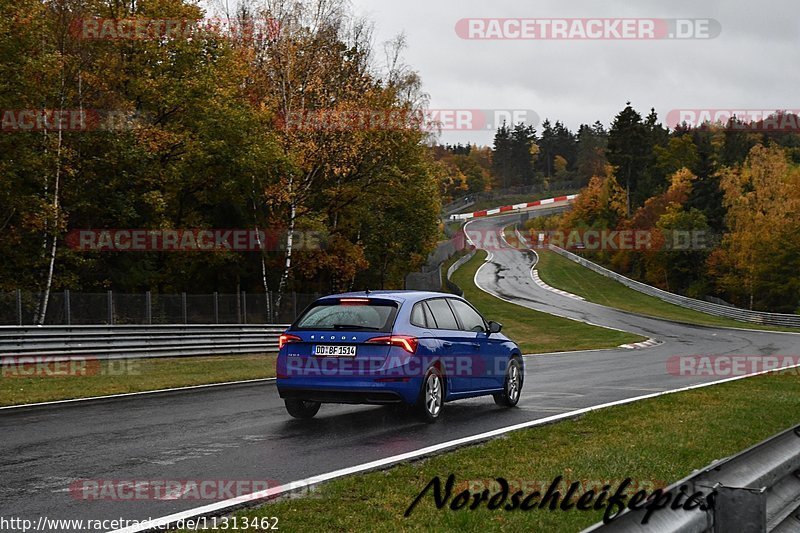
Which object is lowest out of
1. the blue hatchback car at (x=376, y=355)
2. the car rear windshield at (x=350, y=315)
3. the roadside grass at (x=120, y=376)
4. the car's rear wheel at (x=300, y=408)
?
the roadside grass at (x=120, y=376)

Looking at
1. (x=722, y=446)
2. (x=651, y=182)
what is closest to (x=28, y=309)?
(x=722, y=446)

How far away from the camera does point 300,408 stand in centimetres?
1162

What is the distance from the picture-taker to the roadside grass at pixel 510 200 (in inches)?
5669

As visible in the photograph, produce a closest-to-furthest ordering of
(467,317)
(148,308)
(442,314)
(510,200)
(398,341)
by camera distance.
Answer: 1. (398,341)
2. (442,314)
3. (467,317)
4. (148,308)
5. (510,200)

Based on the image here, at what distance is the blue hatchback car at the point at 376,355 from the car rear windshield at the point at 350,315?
0.01 metres

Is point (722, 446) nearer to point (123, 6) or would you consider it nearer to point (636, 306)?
point (123, 6)

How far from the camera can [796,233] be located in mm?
68500

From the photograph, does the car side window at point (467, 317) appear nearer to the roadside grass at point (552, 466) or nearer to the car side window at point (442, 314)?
the car side window at point (442, 314)

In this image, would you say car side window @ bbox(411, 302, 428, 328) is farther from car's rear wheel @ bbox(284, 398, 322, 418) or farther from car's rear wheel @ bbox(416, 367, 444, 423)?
car's rear wheel @ bbox(284, 398, 322, 418)

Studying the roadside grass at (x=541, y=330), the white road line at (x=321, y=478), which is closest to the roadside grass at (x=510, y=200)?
the roadside grass at (x=541, y=330)

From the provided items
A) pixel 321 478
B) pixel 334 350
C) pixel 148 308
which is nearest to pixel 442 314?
pixel 334 350

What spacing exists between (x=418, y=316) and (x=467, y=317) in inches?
58.6

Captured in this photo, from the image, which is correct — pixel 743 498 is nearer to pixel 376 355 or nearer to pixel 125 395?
pixel 376 355

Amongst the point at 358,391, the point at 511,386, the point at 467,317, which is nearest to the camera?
the point at 358,391
